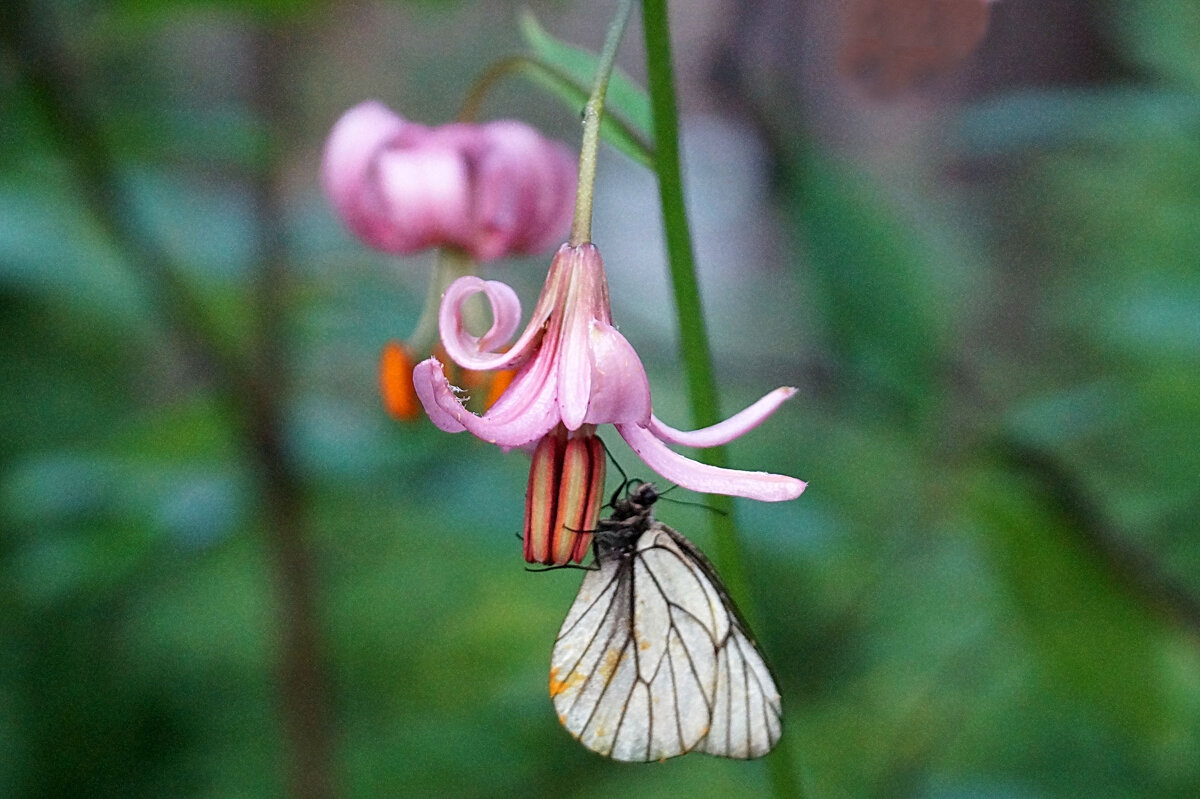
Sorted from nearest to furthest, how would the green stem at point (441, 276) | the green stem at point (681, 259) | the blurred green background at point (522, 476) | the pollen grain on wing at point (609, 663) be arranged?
the green stem at point (681, 259) → the pollen grain on wing at point (609, 663) → the green stem at point (441, 276) → the blurred green background at point (522, 476)

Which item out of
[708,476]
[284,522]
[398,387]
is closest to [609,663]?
[708,476]

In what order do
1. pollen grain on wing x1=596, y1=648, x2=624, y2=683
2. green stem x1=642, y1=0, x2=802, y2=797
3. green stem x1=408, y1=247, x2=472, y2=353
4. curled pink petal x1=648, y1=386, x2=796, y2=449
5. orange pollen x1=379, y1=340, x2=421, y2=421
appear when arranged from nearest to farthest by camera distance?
curled pink petal x1=648, y1=386, x2=796, y2=449
green stem x1=642, y1=0, x2=802, y2=797
pollen grain on wing x1=596, y1=648, x2=624, y2=683
orange pollen x1=379, y1=340, x2=421, y2=421
green stem x1=408, y1=247, x2=472, y2=353

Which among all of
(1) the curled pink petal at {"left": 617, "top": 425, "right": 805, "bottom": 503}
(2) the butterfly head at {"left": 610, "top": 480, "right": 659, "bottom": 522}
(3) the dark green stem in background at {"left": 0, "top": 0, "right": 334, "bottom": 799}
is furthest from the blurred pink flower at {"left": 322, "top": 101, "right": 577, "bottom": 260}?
(3) the dark green stem in background at {"left": 0, "top": 0, "right": 334, "bottom": 799}

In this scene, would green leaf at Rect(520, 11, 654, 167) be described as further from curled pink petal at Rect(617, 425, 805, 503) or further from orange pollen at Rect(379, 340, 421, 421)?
orange pollen at Rect(379, 340, 421, 421)

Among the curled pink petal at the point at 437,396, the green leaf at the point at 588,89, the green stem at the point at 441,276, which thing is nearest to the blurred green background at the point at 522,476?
the green stem at the point at 441,276

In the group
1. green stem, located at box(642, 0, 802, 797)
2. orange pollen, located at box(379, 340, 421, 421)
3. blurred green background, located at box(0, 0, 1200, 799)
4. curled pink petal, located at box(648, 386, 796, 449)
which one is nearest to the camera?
curled pink petal, located at box(648, 386, 796, 449)

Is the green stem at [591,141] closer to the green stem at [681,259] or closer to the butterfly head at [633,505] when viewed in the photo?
the green stem at [681,259]
